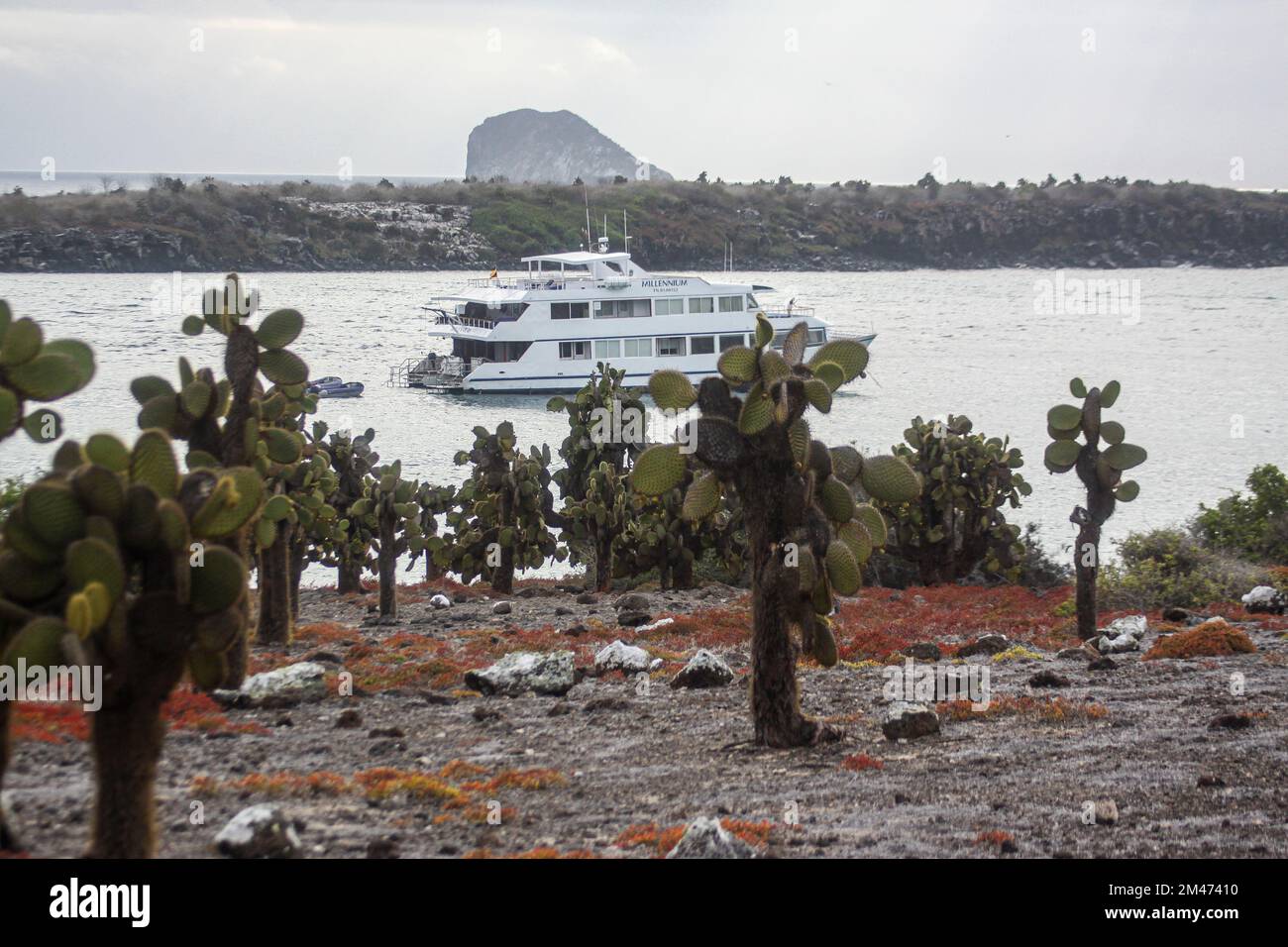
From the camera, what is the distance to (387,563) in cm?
1698

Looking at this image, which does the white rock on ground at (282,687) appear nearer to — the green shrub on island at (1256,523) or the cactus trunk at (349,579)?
the cactus trunk at (349,579)

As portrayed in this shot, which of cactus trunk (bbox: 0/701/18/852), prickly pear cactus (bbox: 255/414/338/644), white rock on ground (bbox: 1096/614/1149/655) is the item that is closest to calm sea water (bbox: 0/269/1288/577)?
prickly pear cactus (bbox: 255/414/338/644)

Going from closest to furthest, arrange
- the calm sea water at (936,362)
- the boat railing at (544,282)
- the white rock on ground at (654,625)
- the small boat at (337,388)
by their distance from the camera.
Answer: the white rock on ground at (654,625), the calm sea water at (936,362), the small boat at (337,388), the boat railing at (544,282)

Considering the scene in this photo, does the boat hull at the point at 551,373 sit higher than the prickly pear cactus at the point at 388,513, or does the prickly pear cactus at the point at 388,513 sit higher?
the boat hull at the point at 551,373

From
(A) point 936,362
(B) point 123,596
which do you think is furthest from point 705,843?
(A) point 936,362

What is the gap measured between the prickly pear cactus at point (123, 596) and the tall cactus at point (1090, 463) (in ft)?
35.4

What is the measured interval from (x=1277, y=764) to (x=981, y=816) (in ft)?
7.91

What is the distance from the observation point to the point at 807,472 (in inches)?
392

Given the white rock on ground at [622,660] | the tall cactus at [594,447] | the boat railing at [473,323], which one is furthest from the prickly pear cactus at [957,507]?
the boat railing at [473,323]

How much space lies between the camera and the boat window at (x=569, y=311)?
5388 cm

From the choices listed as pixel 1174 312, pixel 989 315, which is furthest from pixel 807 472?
pixel 1174 312

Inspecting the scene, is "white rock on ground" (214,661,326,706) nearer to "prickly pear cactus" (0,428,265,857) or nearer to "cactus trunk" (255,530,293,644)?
"cactus trunk" (255,530,293,644)

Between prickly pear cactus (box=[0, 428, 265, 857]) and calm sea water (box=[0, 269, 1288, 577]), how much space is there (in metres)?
21.0
